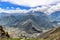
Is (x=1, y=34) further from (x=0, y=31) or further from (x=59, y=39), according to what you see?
(x=59, y=39)

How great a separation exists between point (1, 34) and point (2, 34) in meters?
0.28

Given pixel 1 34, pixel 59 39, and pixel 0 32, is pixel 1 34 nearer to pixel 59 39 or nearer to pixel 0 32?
pixel 0 32

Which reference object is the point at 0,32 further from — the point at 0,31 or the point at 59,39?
the point at 59,39

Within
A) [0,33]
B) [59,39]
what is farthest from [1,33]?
[59,39]

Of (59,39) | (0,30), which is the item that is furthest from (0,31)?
(59,39)

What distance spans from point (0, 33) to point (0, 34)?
102cm

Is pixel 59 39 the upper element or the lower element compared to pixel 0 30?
lower

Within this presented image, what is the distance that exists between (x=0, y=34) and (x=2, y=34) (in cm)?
75

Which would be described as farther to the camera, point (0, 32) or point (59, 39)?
point (0, 32)

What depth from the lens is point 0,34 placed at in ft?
149

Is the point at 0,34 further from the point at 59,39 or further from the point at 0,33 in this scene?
the point at 59,39

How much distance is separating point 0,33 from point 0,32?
1.25ft

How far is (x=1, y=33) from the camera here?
153 ft

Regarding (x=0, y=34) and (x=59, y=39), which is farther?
(x=0, y=34)
